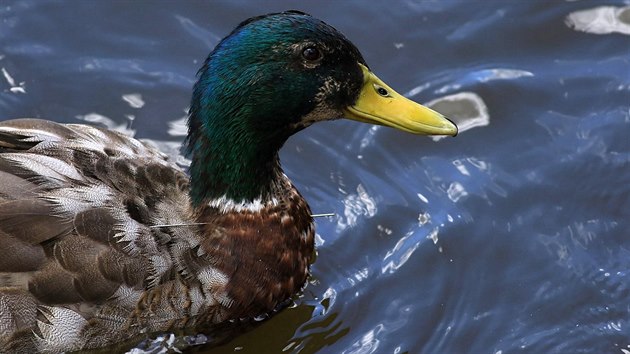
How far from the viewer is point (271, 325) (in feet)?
24.7

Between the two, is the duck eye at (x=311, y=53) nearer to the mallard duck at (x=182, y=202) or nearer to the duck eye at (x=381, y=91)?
the mallard duck at (x=182, y=202)

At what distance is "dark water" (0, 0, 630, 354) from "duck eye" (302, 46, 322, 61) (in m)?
1.68

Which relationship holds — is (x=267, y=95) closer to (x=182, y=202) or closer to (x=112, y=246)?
(x=182, y=202)

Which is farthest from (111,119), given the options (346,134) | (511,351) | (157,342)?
(511,351)

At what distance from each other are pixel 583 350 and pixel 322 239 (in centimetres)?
189

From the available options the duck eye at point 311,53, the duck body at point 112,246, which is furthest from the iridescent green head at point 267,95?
the duck body at point 112,246

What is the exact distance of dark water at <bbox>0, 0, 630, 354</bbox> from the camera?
7633 millimetres

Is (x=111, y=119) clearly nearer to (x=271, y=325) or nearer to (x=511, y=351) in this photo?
(x=271, y=325)

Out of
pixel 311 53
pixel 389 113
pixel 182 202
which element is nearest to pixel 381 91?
pixel 389 113

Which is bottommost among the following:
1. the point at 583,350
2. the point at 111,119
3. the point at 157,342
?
the point at 157,342

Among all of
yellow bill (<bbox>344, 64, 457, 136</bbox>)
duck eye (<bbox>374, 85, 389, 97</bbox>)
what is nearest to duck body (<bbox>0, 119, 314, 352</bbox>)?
yellow bill (<bbox>344, 64, 457, 136</bbox>)

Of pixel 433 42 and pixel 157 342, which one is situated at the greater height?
pixel 433 42

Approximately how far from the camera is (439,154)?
8.73 metres

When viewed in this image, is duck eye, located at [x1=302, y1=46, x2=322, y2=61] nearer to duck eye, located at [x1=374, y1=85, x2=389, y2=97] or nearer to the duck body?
duck eye, located at [x1=374, y1=85, x2=389, y2=97]
